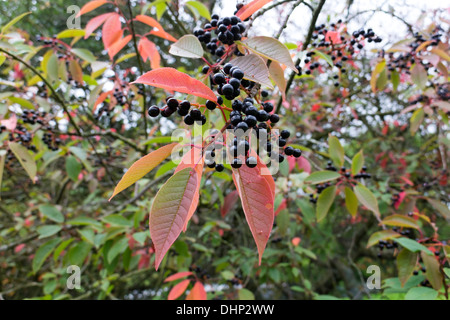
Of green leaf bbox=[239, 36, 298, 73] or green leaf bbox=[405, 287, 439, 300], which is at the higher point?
green leaf bbox=[239, 36, 298, 73]

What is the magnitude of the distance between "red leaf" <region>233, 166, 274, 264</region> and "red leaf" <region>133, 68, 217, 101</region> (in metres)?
0.24

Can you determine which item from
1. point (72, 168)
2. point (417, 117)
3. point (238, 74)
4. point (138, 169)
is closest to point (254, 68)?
point (238, 74)

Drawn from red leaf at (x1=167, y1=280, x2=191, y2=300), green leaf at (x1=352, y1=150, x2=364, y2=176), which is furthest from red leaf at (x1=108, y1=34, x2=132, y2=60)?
red leaf at (x1=167, y1=280, x2=191, y2=300)

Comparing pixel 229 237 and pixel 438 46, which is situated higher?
pixel 438 46

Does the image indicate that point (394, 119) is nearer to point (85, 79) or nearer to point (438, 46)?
point (438, 46)

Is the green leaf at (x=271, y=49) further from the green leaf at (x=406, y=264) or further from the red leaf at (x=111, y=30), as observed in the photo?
the green leaf at (x=406, y=264)

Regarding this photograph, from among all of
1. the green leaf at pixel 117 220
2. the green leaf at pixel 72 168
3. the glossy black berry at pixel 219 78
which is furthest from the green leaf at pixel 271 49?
the green leaf at pixel 72 168

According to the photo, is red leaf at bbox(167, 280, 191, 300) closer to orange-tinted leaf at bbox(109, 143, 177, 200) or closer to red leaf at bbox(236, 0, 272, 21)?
orange-tinted leaf at bbox(109, 143, 177, 200)

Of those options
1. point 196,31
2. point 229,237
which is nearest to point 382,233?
point 196,31

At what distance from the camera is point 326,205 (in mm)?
1810

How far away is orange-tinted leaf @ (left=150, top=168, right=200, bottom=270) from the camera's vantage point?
0.79 m

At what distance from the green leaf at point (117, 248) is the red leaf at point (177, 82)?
1702 millimetres

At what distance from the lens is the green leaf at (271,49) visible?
891 mm

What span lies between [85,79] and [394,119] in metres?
4.36
